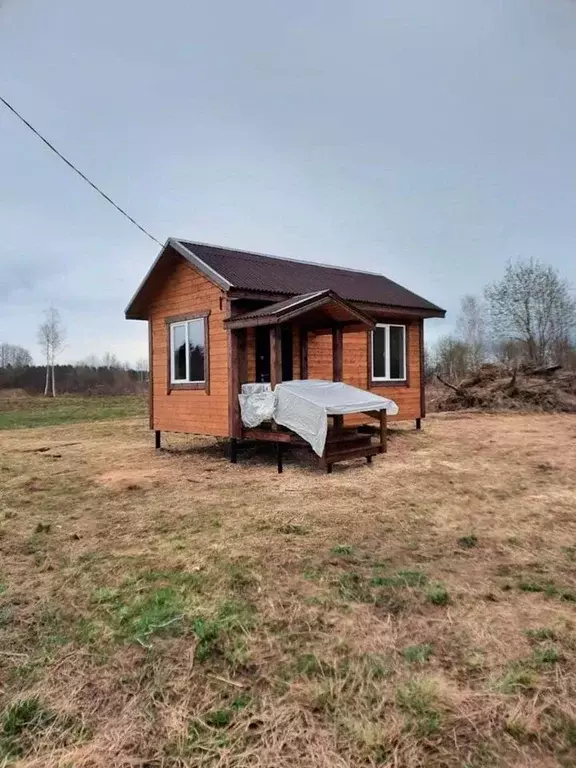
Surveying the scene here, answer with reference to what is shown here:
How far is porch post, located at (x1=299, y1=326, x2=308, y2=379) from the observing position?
9562mm

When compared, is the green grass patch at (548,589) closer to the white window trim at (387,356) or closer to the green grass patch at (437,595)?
the green grass patch at (437,595)

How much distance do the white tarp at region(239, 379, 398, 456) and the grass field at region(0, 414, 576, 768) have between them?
4.28 ft

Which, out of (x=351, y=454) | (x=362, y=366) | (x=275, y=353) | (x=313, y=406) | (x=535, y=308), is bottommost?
(x=351, y=454)

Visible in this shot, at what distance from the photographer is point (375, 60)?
1093 cm

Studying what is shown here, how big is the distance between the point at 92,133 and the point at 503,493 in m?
10.5

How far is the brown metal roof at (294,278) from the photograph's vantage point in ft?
28.9

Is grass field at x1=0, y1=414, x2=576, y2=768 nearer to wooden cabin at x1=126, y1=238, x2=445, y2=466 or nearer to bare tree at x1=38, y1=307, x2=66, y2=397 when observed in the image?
wooden cabin at x1=126, y1=238, x2=445, y2=466

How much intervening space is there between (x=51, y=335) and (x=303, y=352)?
33461 mm

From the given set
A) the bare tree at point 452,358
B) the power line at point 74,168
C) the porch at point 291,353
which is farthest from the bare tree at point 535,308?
the power line at point 74,168

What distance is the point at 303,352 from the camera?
9.59 meters

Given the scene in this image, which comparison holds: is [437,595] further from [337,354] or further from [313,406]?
[337,354]

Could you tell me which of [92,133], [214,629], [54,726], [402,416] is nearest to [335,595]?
[214,629]

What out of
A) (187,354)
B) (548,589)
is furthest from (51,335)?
(548,589)

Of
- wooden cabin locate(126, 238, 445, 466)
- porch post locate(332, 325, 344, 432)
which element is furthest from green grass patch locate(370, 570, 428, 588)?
porch post locate(332, 325, 344, 432)
